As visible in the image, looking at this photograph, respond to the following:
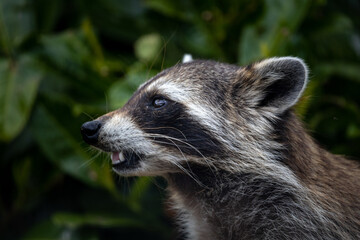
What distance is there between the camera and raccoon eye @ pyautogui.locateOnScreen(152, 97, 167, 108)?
11.8 ft

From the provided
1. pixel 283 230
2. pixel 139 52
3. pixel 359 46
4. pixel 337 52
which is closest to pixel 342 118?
pixel 337 52

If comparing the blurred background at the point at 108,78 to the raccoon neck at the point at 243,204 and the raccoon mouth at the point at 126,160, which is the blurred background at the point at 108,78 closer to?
the raccoon mouth at the point at 126,160

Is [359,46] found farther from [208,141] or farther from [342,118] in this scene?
[208,141]

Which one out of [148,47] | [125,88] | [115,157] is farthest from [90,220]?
[115,157]

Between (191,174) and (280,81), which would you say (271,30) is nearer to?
(280,81)

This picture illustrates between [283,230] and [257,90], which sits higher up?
[257,90]

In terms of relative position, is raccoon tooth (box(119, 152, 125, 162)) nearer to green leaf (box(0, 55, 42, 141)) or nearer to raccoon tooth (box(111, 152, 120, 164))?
raccoon tooth (box(111, 152, 120, 164))

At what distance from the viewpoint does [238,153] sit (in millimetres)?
3551

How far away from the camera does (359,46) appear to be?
6.73 m

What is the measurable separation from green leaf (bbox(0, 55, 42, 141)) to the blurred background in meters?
0.01

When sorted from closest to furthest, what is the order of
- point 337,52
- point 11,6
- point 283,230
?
point 283,230 → point 337,52 → point 11,6

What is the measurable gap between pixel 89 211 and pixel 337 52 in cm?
317

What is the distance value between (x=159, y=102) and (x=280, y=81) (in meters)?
0.75

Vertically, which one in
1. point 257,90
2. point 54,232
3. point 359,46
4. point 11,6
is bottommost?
point 54,232
